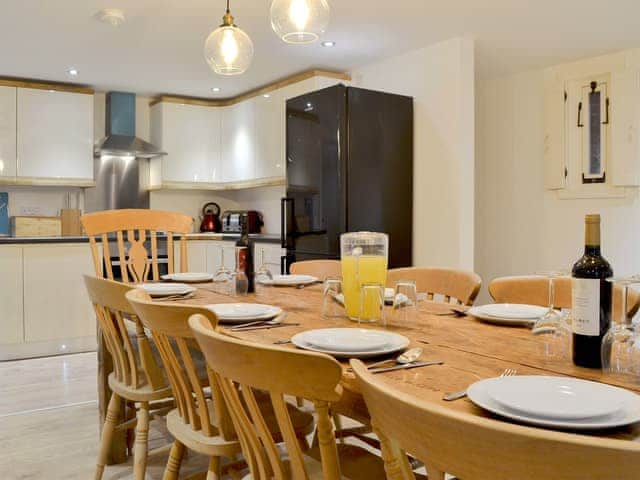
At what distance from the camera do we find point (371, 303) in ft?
5.41

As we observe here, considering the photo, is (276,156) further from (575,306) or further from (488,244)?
(575,306)

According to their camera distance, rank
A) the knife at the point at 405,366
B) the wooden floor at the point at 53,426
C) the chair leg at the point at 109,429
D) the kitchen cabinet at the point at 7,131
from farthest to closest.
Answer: the kitchen cabinet at the point at 7,131 < the wooden floor at the point at 53,426 < the chair leg at the point at 109,429 < the knife at the point at 405,366

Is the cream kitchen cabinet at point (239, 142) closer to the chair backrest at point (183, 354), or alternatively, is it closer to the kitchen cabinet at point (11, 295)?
the kitchen cabinet at point (11, 295)

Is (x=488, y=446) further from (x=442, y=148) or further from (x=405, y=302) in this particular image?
(x=442, y=148)

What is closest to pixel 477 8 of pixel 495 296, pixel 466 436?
pixel 495 296

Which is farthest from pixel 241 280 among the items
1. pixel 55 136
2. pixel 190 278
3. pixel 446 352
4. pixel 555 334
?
pixel 55 136

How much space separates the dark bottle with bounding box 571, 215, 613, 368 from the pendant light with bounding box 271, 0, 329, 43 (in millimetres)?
1455

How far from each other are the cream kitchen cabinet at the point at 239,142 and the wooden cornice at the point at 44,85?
1323 millimetres

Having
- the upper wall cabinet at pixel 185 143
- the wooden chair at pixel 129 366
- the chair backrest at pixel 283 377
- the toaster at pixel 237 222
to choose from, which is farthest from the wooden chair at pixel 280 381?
the upper wall cabinet at pixel 185 143

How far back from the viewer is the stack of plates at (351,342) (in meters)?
1.22

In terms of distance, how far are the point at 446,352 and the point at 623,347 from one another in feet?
1.14

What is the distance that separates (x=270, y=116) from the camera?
17.8 feet

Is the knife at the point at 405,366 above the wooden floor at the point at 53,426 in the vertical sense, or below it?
above

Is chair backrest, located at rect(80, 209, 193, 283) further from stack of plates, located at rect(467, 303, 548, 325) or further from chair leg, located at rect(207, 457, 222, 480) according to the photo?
stack of plates, located at rect(467, 303, 548, 325)
